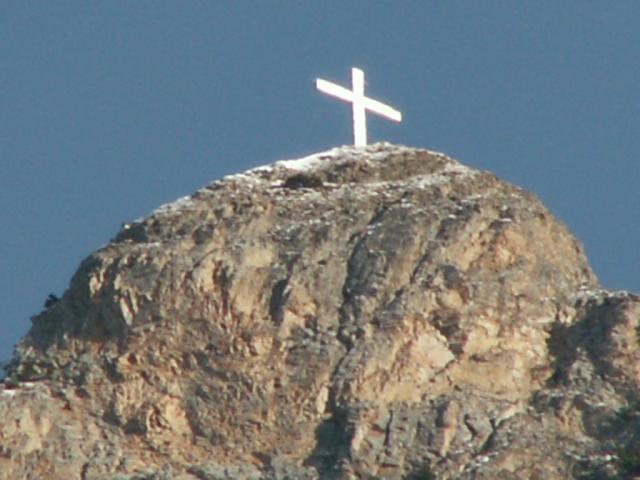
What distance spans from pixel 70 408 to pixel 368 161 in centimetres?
767

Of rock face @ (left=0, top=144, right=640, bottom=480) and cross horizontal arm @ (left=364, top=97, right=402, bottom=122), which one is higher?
cross horizontal arm @ (left=364, top=97, right=402, bottom=122)

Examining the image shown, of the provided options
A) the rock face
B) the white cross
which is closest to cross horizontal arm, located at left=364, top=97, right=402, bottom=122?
the white cross

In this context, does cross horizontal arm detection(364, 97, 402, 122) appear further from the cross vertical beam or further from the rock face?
the rock face

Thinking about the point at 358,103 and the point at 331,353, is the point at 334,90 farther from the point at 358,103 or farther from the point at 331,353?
the point at 331,353

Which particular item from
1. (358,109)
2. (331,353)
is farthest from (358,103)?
(331,353)

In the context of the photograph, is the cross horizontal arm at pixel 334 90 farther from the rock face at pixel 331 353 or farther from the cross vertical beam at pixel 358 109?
the rock face at pixel 331 353

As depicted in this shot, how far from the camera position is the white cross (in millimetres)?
73125

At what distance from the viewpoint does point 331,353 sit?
66312 mm

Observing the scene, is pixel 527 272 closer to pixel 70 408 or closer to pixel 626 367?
pixel 626 367

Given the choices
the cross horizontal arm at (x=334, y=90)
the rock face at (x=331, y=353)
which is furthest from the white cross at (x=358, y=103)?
the rock face at (x=331, y=353)

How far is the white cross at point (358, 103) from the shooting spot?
7312 cm

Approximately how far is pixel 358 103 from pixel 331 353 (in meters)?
8.32

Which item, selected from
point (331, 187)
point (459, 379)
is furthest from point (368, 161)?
point (459, 379)

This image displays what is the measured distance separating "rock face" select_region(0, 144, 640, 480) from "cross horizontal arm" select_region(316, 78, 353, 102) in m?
4.14
